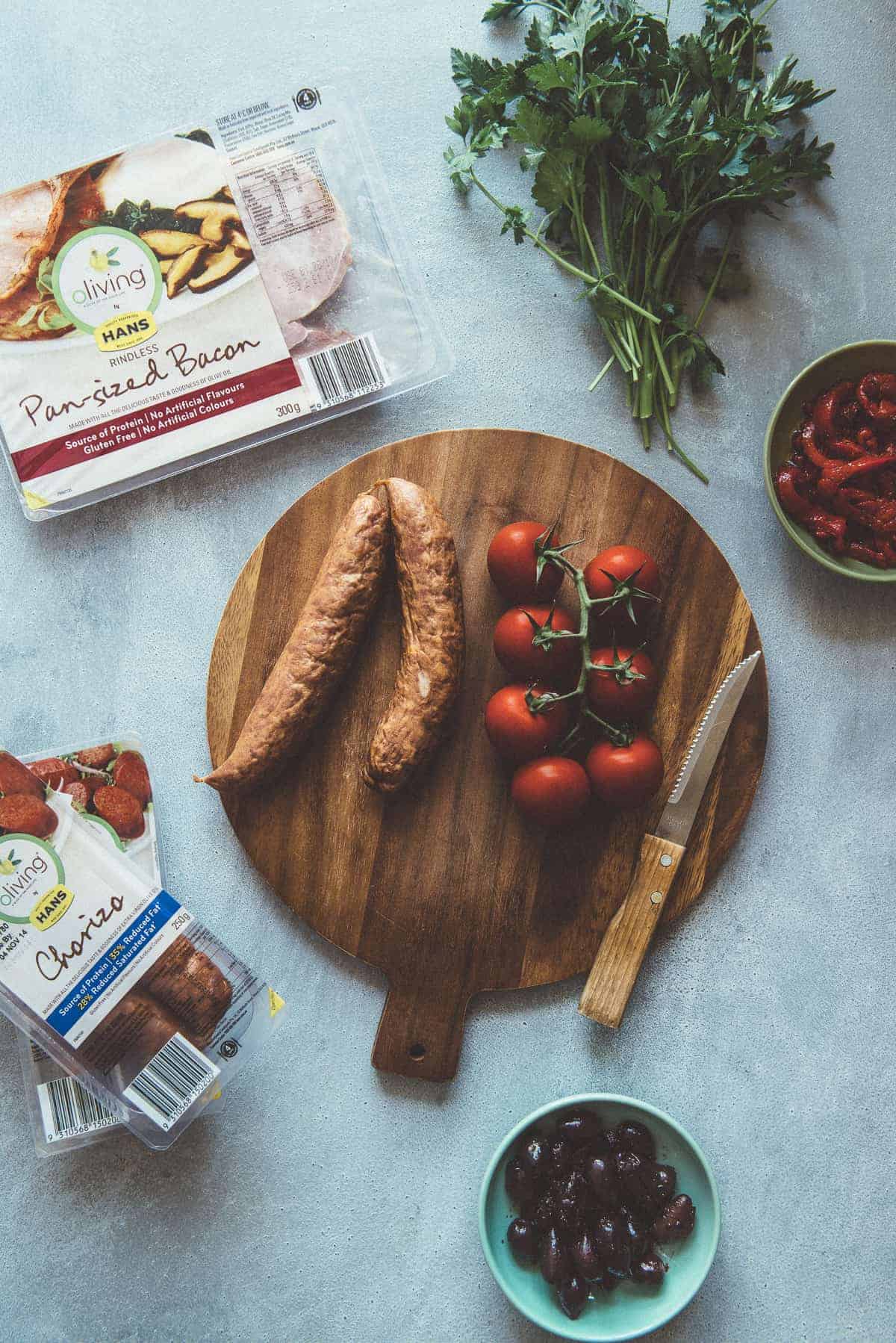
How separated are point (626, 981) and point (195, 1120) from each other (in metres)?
1.03

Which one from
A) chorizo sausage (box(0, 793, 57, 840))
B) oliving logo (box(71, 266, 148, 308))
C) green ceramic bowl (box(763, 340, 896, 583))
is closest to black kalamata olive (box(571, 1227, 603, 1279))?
chorizo sausage (box(0, 793, 57, 840))

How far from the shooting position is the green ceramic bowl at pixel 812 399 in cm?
209

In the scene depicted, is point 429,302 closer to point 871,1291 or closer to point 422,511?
point 422,511

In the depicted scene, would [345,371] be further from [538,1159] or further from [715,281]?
[538,1159]

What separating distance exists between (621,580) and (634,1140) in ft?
3.89

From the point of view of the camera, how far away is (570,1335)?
77.2 inches

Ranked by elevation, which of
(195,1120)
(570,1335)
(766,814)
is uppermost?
(766,814)

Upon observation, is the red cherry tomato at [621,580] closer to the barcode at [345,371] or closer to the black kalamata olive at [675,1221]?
the barcode at [345,371]

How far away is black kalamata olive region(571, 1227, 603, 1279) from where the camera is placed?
1.94 meters

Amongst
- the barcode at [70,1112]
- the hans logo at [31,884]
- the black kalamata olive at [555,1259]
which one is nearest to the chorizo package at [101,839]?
the barcode at [70,1112]

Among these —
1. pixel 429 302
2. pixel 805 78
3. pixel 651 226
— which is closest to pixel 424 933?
pixel 429 302

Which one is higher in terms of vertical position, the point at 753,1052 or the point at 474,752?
the point at 474,752

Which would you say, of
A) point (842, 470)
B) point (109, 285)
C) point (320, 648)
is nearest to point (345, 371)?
point (109, 285)

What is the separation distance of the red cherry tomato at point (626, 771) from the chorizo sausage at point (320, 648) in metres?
0.58
